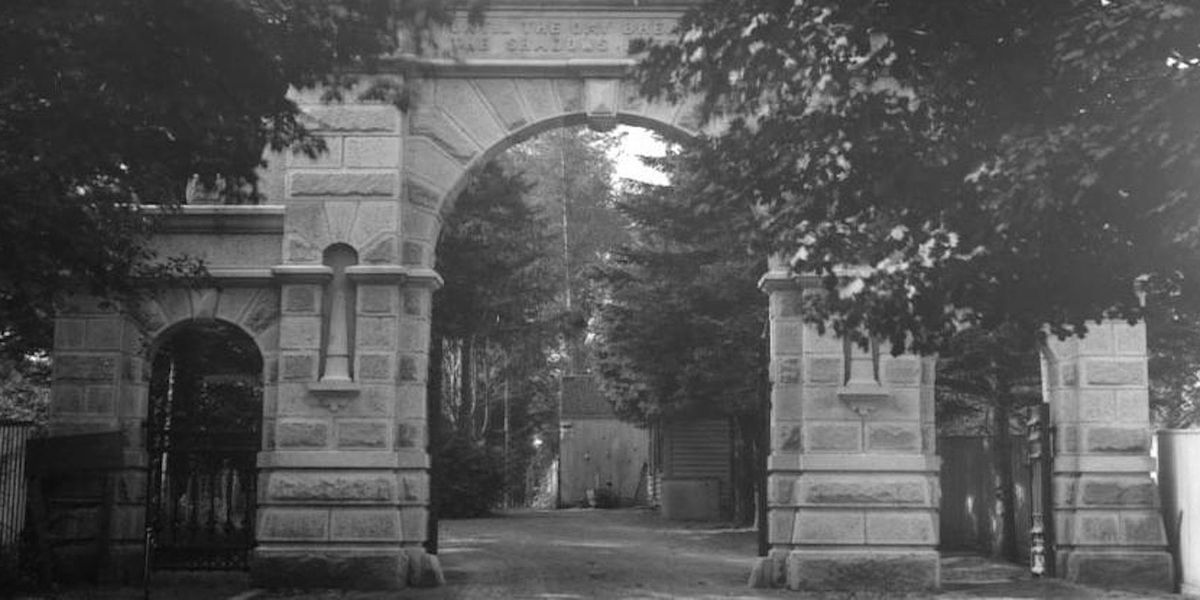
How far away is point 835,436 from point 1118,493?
3.59m

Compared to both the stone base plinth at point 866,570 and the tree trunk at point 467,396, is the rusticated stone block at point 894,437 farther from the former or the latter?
the tree trunk at point 467,396

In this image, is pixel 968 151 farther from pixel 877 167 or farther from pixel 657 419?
pixel 657 419

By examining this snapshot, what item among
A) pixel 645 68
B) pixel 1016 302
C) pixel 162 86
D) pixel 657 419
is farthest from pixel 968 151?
pixel 657 419

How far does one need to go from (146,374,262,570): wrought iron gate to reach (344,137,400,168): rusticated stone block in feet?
12.1

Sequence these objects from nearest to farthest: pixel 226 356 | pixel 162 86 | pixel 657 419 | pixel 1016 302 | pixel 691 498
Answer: pixel 162 86 → pixel 1016 302 → pixel 226 356 → pixel 657 419 → pixel 691 498

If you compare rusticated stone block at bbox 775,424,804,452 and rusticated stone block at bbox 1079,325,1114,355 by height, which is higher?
rusticated stone block at bbox 1079,325,1114,355

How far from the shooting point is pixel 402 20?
33.2ft

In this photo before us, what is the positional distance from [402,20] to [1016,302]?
488 cm

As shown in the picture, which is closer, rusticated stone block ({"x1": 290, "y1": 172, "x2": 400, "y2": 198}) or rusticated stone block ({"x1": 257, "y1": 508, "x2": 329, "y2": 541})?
rusticated stone block ({"x1": 257, "y1": 508, "x2": 329, "y2": 541})

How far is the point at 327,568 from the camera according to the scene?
1602 cm

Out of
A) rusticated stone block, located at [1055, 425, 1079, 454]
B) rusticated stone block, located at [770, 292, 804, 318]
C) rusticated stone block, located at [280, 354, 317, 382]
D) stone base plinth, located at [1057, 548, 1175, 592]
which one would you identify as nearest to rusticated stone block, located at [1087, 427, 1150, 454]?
rusticated stone block, located at [1055, 425, 1079, 454]

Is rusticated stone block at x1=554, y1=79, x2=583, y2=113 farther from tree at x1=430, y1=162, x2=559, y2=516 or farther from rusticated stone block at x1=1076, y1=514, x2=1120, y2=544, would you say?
rusticated stone block at x1=1076, y1=514, x2=1120, y2=544

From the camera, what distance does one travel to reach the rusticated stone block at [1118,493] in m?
16.8

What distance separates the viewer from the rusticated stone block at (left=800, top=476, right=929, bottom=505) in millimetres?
16156
